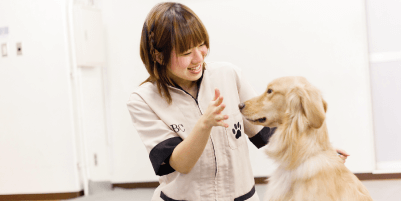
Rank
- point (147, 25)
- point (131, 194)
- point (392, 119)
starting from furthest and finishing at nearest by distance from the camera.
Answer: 1. point (131, 194)
2. point (392, 119)
3. point (147, 25)

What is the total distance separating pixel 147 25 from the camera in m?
1.29

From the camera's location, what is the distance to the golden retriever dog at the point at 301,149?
1256mm

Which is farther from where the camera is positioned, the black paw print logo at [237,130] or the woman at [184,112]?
the black paw print logo at [237,130]

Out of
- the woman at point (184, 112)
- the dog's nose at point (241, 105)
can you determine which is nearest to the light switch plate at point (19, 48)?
the woman at point (184, 112)

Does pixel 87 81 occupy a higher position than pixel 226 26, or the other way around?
pixel 226 26

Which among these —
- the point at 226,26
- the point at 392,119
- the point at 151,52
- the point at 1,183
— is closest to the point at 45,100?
the point at 1,183

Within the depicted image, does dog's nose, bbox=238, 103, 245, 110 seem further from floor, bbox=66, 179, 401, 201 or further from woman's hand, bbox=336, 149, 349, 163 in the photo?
floor, bbox=66, 179, 401, 201

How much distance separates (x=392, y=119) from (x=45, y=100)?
161 inches

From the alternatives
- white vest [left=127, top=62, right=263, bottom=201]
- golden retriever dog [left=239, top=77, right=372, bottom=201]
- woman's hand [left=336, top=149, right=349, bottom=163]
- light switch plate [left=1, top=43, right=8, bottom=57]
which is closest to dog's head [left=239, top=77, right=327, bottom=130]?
golden retriever dog [left=239, top=77, right=372, bottom=201]

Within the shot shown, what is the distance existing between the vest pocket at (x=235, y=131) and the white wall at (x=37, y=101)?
3082 millimetres

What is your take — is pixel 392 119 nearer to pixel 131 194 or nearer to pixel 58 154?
pixel 131 194

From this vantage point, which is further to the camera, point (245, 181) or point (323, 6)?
point (323, 6)

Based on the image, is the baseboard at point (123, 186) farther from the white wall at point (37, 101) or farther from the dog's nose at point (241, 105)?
the dog's nose at point (241, 105)

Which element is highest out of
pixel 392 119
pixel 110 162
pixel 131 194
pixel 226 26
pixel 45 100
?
pixel 226 26
